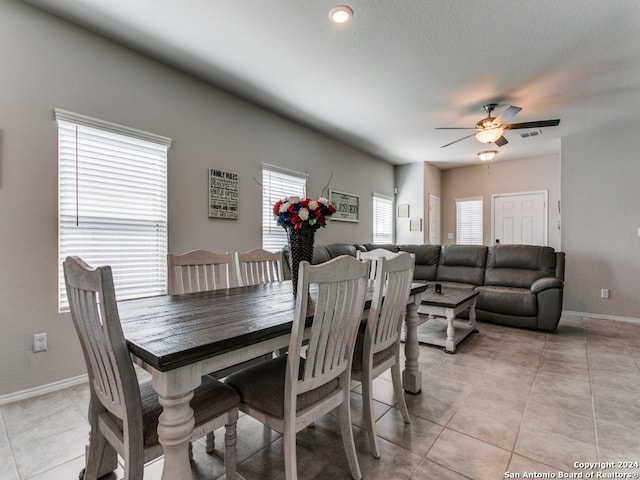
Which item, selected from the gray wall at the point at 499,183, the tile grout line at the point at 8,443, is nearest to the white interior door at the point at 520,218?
the gray wall at the point at 499,183

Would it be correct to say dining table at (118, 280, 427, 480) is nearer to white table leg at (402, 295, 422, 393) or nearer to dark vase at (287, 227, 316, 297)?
dark vase at (287, 227, 316, 297)

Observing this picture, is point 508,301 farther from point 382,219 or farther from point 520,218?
point 520,218

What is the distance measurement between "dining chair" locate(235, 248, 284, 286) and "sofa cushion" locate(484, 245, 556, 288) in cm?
355

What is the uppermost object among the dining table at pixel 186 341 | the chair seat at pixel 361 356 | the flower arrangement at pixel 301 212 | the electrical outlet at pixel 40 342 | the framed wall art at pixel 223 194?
the framed wall art at pixel 223 194

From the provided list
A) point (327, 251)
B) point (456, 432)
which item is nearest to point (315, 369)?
point (456, 432)

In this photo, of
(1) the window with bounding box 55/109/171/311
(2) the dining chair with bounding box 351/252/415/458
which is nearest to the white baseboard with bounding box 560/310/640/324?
(2) the dining chair with bounding box 351/252/415/458

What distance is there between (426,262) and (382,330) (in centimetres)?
390

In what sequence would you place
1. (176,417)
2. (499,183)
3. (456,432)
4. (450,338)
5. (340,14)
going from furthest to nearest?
(499,183) → (450,338) → (340,14) → (456,432) → (176,417)

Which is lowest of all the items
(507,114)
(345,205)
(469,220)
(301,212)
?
(301,212)

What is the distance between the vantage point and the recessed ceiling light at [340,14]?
219 centimetres

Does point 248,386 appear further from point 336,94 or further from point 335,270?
point 336,94

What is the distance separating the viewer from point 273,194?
157 inches

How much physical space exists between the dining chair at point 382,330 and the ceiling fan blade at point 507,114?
247 cm

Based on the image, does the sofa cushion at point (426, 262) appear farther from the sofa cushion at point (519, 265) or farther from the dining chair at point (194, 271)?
the dining chair at point (194, 271)
